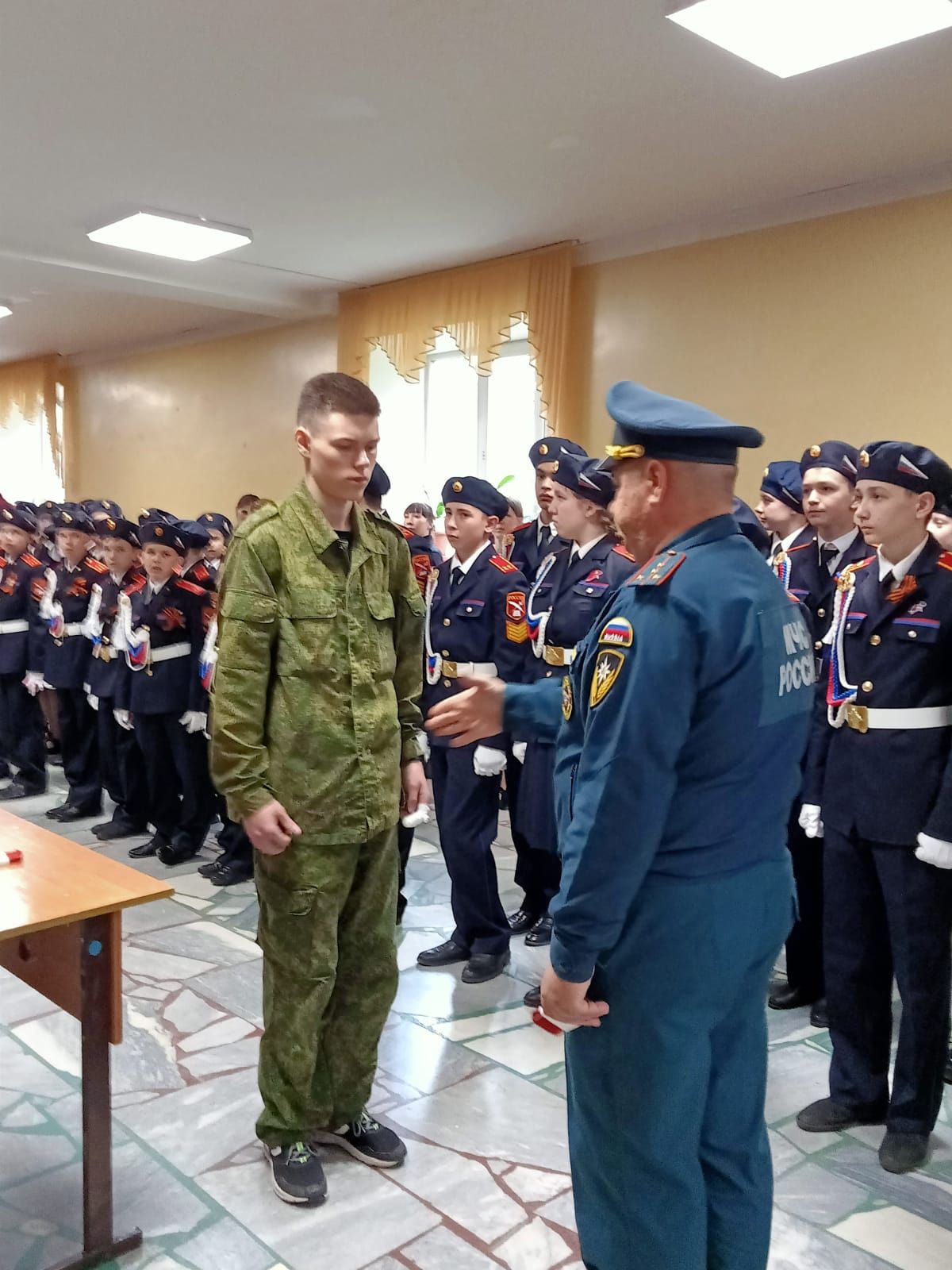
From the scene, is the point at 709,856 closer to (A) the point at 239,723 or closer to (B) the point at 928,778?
(A) the point at 239,723

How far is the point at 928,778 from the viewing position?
8.45ft

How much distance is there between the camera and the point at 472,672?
3.83 meters

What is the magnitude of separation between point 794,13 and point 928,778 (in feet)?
9.04

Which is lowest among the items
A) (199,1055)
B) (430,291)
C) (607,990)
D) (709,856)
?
(199,1055)

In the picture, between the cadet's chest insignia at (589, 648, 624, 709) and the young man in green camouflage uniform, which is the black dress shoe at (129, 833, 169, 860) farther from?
the cadet's chest insignia at (589, 648, 624, 709)

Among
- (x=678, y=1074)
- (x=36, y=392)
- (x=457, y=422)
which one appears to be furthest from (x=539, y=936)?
(x=36, y=392)

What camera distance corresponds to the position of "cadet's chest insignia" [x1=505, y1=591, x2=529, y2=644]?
3.74 metres

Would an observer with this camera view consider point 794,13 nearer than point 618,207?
Yes

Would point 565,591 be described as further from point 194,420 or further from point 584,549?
point 194,420

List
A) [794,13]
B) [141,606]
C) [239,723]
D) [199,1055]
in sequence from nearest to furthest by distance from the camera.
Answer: [239,723] → [199,1055] → [794,13] → [141,606]

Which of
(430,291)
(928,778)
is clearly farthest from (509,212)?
(928,778)

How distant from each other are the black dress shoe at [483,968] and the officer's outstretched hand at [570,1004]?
208 cm

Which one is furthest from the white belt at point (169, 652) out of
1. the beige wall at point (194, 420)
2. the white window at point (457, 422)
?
the beige wall at point (194, 420)

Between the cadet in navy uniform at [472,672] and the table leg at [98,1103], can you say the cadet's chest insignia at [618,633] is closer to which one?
the table leg at [98,1103]
